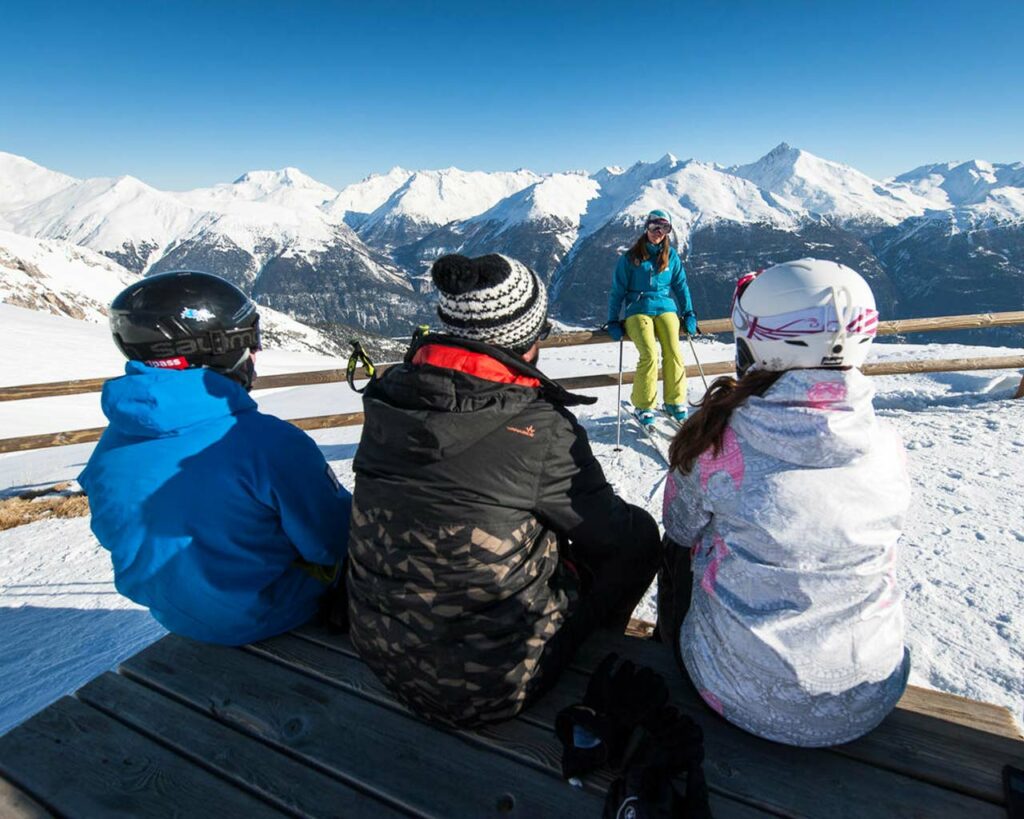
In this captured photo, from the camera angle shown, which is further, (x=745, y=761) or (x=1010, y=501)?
(x=1010, y=501)

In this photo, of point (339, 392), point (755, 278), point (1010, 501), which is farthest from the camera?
point (339, 392)

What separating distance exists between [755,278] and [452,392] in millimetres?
1196

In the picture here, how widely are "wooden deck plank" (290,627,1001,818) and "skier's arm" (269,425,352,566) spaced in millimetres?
1129

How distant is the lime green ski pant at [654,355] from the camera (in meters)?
6.42

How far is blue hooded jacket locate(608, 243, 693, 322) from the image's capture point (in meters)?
6.39

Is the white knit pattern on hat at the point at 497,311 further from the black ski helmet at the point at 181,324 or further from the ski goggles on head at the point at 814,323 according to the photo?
the black ski helmet at the point at 181,324

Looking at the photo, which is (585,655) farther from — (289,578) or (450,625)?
(289,578)

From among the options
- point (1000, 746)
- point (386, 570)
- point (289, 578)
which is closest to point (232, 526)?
point (289, 578)

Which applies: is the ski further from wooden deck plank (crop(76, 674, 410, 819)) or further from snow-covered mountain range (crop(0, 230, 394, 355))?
snow-covered mountain range (crop(0, 230, 394, 355))

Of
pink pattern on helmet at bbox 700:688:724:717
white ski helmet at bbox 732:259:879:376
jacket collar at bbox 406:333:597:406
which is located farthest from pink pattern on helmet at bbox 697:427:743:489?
pink pattern on helmet at bbox 700:688:724:717

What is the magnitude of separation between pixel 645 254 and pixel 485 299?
497cm

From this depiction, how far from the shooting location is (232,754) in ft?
5.98

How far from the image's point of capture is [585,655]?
2191 mm

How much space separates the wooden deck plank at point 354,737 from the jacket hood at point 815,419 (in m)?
1.18
